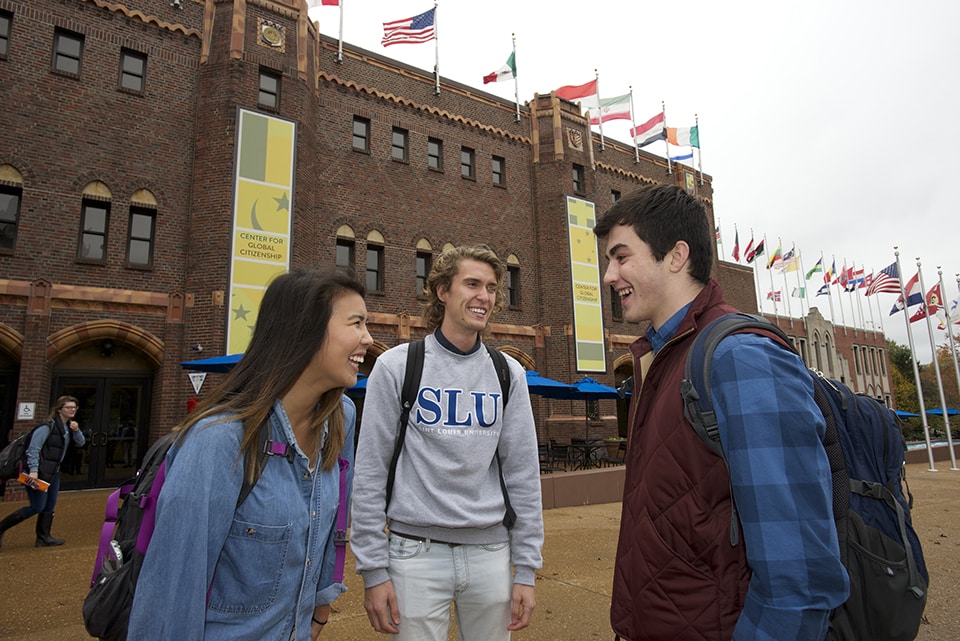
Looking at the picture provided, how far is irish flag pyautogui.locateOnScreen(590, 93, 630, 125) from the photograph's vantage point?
22.7m

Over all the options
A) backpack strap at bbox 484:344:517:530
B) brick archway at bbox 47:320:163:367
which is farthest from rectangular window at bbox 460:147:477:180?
backpack strap at bbox 484:344:517:530

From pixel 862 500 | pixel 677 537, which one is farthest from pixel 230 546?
pixel 862 500

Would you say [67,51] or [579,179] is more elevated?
[579,179]

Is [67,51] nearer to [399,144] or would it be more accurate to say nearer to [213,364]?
[399,144]

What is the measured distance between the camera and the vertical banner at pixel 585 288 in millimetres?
20656

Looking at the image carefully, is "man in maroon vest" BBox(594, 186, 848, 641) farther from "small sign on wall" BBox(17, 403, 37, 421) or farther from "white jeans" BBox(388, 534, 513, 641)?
"small sign on wall" BBox(17, 403, 37, 421)

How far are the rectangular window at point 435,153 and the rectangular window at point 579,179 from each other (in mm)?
5856

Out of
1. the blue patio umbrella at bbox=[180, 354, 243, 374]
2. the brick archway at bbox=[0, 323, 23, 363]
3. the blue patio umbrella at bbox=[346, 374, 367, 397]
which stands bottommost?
the blue patio umbrella at bbox=[346, 374, 367, 397]

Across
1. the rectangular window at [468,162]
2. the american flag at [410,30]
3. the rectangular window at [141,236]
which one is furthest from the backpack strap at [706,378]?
the rectangular window at [468,162]

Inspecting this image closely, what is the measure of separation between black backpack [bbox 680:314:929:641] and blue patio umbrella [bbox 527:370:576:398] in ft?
36.0

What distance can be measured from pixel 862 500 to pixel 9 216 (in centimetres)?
1625

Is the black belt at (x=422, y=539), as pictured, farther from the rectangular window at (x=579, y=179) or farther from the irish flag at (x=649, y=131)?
the irish flag at (x=649, y=131)

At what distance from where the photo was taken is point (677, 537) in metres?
1.59

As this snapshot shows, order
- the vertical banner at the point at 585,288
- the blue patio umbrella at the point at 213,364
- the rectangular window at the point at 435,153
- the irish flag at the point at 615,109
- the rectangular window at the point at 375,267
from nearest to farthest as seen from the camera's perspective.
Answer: the blue patio umbrella at the point at 213,364
the rectangular window at the point at 375,267
the rectangular window at the point at 435,153
the vertical banner at the point at 585,288
the irish flag at the point at 615,109
